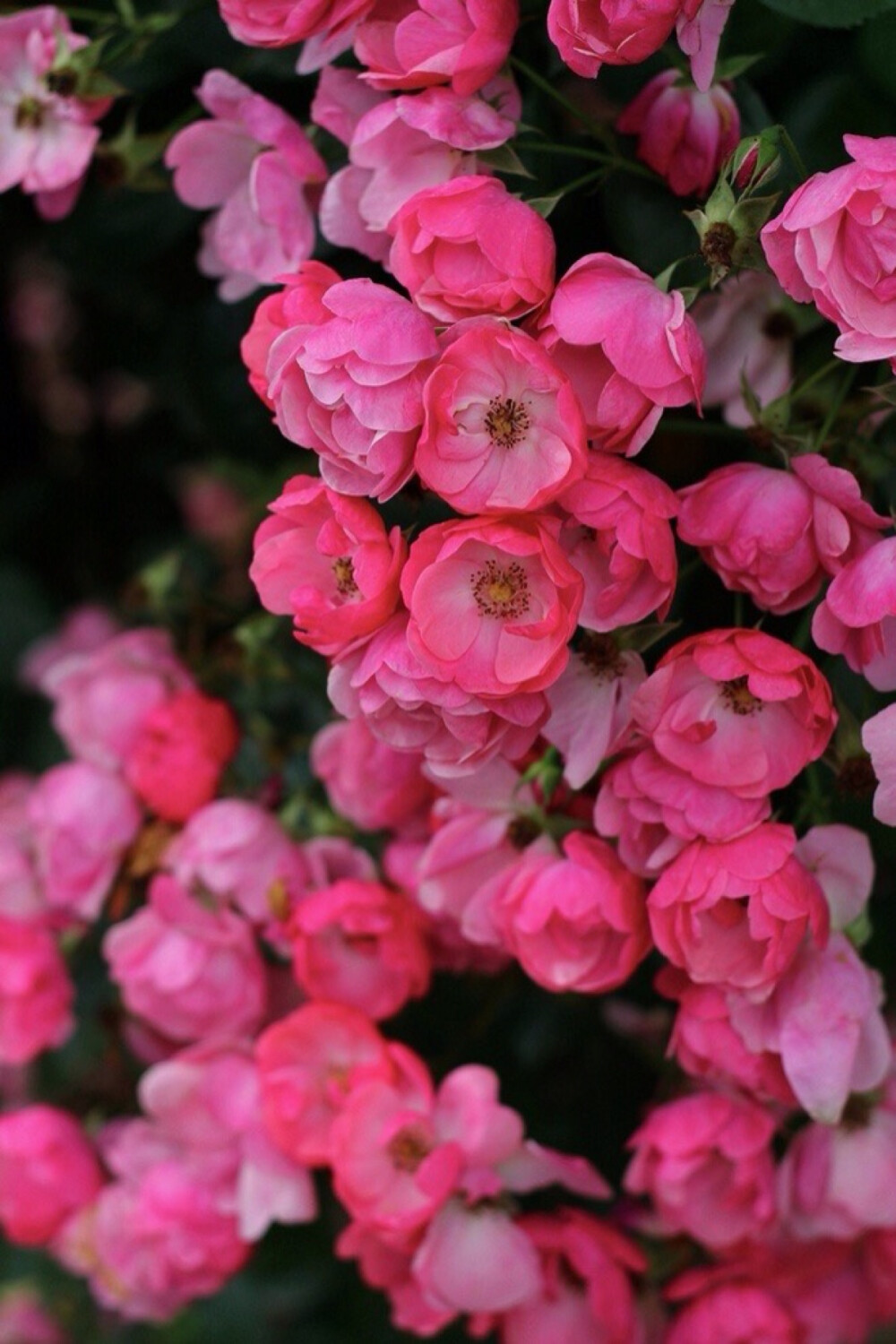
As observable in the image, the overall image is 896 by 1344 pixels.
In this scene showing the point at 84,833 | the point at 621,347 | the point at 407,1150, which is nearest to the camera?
the point at 621,347

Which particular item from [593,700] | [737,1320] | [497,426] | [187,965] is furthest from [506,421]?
[737,1320]

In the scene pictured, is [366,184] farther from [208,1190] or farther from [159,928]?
[208,1190]

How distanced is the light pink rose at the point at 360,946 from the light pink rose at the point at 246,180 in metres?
0.25

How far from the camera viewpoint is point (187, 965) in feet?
2.23

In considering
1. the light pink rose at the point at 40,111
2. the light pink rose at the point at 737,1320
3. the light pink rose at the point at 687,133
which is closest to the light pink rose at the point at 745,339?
the light pink rose at the point at 687,133

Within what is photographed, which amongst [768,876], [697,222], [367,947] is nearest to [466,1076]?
[367,947]

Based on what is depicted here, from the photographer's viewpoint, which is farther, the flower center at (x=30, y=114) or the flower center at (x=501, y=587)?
the flower center at (x=30, y=114)

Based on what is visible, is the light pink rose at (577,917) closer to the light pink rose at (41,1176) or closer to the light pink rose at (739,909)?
the light pink rose at (739,909)

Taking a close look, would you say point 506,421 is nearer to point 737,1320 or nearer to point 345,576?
point 345,576

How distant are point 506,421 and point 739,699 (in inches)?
5.0

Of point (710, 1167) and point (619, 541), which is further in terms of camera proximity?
point (710, 1167)

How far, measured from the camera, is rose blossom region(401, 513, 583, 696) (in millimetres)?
461

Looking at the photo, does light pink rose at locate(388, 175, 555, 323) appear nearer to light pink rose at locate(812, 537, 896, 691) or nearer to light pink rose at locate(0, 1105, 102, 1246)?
light pink rose at locate(812, 537, 896, 691)

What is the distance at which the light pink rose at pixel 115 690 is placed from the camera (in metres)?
0.75
